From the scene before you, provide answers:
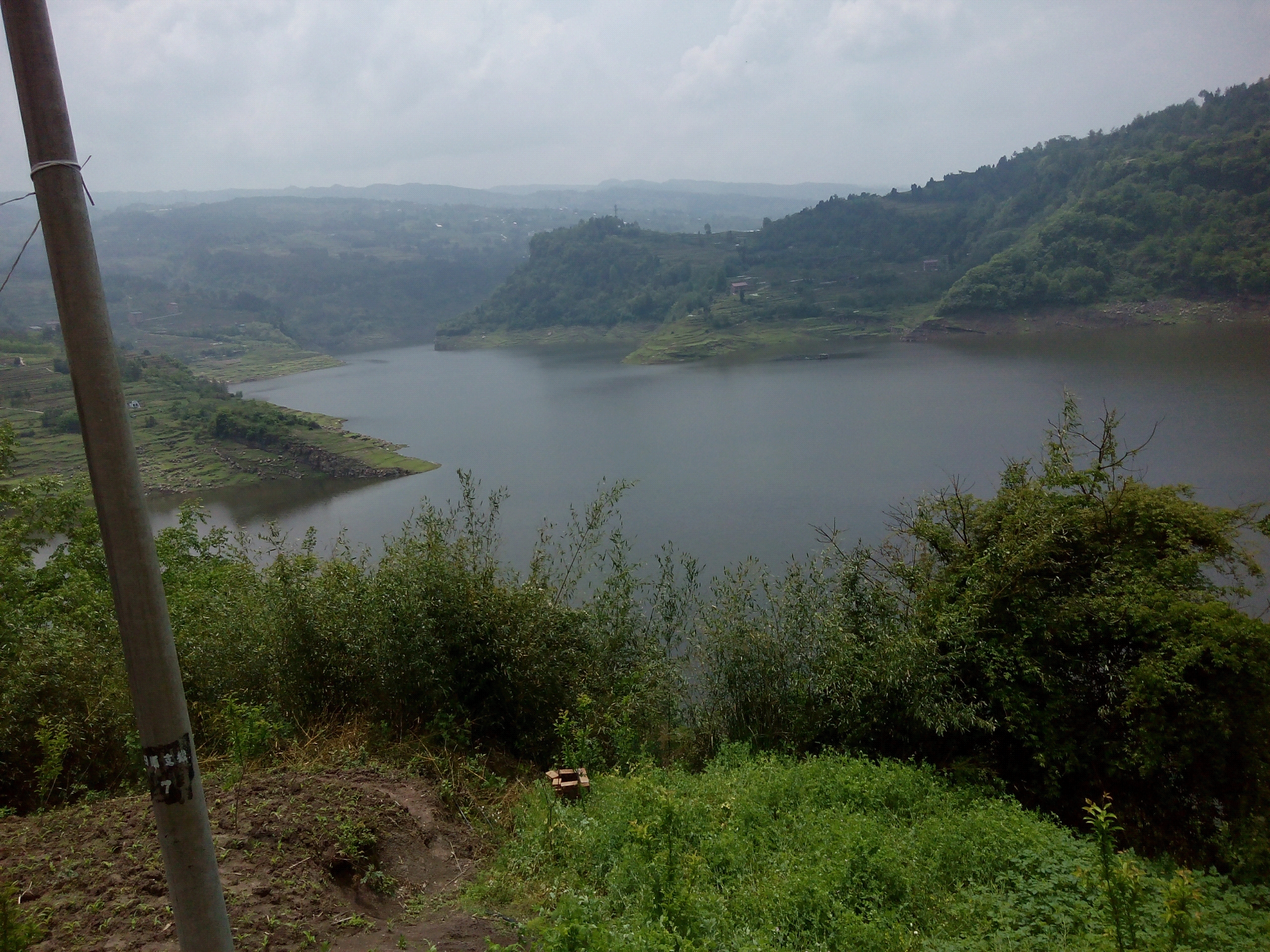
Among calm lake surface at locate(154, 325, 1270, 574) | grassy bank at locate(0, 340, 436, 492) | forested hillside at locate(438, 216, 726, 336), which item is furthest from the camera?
forested hillside at locate(438, 216, 726, 336)

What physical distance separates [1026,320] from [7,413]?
64.4m

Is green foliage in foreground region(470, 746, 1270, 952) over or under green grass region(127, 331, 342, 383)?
under

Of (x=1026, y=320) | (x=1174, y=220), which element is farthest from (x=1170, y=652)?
(x=1174, y=220)

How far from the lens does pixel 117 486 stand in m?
2.03

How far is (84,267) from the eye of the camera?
6.59 ft

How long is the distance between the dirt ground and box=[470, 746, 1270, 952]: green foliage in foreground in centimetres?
43

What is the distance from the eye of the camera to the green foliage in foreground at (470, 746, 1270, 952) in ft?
12.3

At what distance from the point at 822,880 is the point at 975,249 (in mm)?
88476

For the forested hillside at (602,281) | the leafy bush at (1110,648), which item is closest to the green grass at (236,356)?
the forested hillside at (602,281)

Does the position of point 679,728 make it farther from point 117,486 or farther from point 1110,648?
point 117,486

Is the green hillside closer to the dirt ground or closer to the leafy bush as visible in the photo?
the leafy bush

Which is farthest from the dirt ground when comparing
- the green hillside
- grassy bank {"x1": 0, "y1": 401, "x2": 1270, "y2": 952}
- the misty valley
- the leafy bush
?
the green hillside

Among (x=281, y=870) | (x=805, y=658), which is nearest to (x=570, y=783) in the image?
(x=281, y=870)

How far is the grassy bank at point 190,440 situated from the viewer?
113ft
